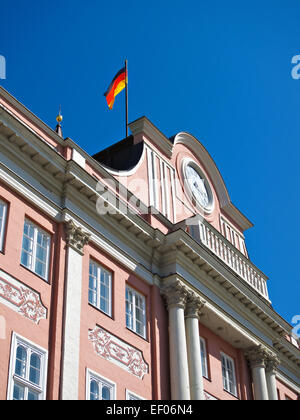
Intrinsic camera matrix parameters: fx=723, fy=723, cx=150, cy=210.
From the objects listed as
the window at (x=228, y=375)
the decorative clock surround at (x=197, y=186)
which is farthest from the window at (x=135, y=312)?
the decorative clock surround at (x=197, y=186)

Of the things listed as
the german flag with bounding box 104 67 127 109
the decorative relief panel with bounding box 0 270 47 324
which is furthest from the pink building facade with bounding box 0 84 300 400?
the german flag with bounding box 104 67 127 109

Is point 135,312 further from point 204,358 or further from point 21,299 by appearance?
point 21,299

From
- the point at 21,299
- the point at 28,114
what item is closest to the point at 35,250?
the point at 21,299

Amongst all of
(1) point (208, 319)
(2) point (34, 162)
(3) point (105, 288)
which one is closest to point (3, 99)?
(2) point (34, 162)

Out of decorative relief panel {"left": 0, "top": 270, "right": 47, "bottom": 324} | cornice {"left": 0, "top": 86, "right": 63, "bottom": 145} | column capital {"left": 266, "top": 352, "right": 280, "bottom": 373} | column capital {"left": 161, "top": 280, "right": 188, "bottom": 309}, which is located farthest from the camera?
column capital {"left": 266, "top": 352, "right": 280, "bottom": 373}

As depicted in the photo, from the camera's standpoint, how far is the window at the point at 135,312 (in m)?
23.0

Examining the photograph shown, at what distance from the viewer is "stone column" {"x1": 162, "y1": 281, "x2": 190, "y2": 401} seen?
22.7 metres

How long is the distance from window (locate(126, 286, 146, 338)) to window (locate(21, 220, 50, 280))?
3.77 metres

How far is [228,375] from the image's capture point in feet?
90.1

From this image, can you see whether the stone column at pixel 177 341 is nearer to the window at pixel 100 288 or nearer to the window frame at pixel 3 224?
the window at pixel 100 288

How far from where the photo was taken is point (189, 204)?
29.8m

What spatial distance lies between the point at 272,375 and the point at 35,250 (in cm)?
1332

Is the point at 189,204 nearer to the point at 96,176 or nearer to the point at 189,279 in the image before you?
the point at 189,279

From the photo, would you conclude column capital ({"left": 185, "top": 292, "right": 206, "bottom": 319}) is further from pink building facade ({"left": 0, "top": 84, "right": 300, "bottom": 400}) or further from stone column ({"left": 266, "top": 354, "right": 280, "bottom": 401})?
stone column ({"left": 266, "top": 354, "right": 280, "bottom": 401})
